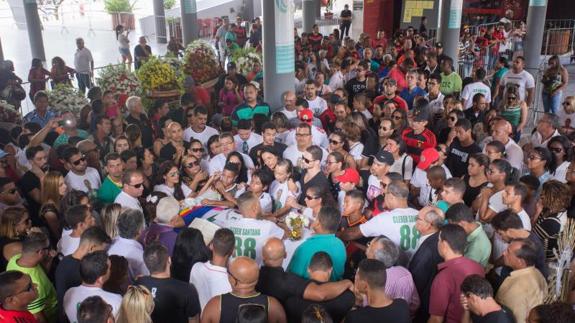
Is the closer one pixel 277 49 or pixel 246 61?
pixel 277 49

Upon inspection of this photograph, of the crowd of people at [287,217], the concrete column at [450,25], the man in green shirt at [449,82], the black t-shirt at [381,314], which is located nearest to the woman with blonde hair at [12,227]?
the crowd of people at [287,217]

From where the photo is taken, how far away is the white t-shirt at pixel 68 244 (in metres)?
4.53

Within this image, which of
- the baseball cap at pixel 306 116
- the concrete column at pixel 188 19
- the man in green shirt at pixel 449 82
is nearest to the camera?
the baseball cap at pixel 306 116

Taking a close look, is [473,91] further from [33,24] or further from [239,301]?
[33,24]

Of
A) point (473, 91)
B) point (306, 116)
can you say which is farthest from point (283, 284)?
point (473, 91)

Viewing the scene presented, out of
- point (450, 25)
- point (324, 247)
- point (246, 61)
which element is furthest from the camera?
point (450, 25)

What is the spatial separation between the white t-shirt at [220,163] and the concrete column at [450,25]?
965 cm

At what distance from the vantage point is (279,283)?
391 cm

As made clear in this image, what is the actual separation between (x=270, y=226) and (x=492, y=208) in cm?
219

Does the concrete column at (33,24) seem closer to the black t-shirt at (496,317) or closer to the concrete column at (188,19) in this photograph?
the concrete column at (188,19)

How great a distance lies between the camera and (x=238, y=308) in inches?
137

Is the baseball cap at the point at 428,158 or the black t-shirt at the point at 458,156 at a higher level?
the baseball cap at the point at 428,158

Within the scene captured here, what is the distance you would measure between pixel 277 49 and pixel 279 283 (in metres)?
6.10

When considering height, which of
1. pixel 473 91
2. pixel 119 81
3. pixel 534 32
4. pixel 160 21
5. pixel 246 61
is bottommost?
pixel 473 91
